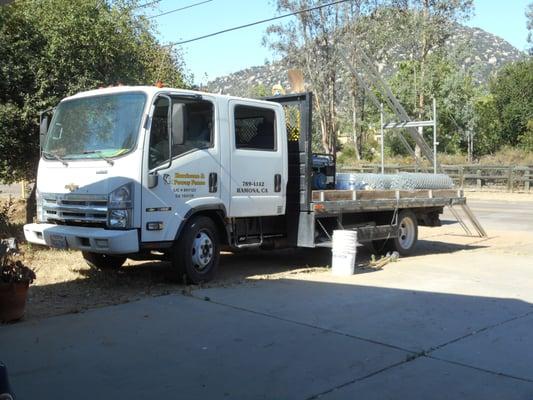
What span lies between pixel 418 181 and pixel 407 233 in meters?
1.02

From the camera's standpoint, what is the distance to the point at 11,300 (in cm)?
613

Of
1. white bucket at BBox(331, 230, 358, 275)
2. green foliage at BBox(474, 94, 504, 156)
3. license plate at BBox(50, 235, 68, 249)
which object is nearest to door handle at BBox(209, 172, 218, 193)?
license plate at BBox(50, 235, 68, 249)

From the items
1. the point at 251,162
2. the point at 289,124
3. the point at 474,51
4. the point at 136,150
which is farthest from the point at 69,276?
the point at 474,51

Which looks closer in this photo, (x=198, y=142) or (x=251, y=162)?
(x=198, y=142)

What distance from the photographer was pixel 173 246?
7.81 m

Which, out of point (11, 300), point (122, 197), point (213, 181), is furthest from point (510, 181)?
point (11, 300)

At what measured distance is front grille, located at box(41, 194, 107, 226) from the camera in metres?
7.32

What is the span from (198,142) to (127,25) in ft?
18.6

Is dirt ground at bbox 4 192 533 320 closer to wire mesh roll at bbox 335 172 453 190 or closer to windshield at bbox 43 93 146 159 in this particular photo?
wire mesh roll at bbox 335 172 453 190

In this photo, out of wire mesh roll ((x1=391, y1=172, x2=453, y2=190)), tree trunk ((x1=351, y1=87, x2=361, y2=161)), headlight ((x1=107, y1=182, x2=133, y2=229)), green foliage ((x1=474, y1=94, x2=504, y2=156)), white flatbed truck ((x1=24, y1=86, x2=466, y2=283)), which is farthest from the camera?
green foliage ((x1=474, y1=94, x2=504, y2=156))

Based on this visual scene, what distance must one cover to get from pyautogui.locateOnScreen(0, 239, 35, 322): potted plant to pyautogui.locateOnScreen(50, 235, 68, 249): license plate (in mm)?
1124

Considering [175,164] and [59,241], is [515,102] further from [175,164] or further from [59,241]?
[59,241]

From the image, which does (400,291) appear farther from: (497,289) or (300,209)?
(300,209)

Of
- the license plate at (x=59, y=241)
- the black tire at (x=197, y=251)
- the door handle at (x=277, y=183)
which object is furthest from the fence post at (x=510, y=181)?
the license plate at (x=59, y=241)
